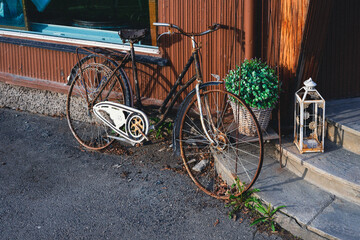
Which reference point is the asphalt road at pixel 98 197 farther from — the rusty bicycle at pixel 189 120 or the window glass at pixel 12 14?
the window glass at pixel 12 14

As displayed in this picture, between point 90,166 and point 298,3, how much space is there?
2994 mm

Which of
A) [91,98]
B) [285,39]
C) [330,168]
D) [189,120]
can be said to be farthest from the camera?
[91,98]

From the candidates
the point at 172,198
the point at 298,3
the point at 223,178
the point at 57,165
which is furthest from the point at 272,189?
the point at 57,165

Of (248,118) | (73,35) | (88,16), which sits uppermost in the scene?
(88,16)

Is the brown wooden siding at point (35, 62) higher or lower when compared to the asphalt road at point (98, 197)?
higher

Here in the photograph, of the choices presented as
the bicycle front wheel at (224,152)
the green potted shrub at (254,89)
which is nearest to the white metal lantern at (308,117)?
the green potted shrub at (254,89)

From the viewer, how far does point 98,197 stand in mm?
5293

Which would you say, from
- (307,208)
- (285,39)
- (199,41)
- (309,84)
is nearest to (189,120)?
(199,41)

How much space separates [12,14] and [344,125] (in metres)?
5.23

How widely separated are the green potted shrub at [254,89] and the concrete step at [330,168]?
18.0 inches

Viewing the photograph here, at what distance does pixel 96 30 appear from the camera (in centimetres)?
711

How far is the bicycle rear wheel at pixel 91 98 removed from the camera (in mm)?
6266

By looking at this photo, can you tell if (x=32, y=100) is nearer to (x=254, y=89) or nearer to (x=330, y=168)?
(x=254, y=89)

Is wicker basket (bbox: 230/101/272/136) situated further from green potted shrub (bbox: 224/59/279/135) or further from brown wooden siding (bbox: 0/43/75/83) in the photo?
brown wooden siding (bbox: 0/43/75/83)
